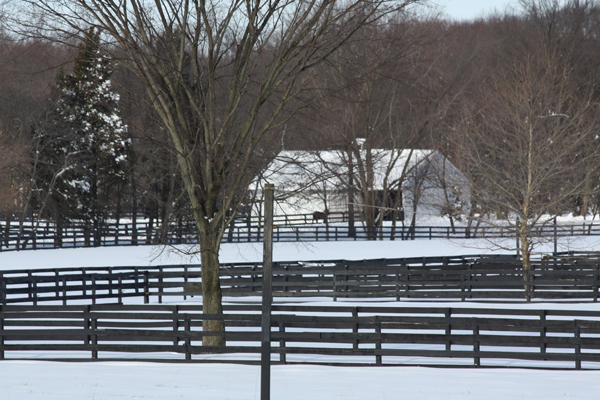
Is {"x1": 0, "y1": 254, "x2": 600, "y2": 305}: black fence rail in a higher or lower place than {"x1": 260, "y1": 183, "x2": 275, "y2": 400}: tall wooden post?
lower

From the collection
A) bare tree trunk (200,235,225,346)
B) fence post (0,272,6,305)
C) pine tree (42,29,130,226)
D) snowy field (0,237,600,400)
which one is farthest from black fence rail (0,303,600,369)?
pine tree (42,29,130,226)

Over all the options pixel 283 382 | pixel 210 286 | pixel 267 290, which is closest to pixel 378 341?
pixel 283 382

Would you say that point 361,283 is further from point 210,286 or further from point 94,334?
point 94,334

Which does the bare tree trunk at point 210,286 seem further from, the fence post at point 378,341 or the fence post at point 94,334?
the fence post at point 378,341

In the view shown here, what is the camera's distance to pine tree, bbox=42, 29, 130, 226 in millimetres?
44438

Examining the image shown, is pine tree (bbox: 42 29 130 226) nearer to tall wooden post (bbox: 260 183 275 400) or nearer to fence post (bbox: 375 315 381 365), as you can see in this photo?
fence post (bbox: 375 315 381 365)

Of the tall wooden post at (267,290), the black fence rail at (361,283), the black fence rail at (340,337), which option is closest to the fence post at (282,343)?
the black fence rail at (340,337)

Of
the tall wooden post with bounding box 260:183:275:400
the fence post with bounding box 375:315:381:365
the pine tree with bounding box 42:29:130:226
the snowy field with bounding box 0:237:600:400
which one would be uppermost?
the pine tree with bounding box 42:29:130:226

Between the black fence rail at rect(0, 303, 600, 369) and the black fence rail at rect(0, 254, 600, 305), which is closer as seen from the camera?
the black fence rail at rect(0, 303, 600, 369)

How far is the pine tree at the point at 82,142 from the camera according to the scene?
146ft

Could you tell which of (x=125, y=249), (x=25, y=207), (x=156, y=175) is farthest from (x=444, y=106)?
(x=25, y=207)

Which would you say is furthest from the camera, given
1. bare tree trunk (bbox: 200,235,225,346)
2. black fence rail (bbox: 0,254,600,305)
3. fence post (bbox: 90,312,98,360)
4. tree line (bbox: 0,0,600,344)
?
tree line (bbox: 0,0,600,344)

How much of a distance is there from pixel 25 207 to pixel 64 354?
3313cm

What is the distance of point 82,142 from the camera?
148 feet
